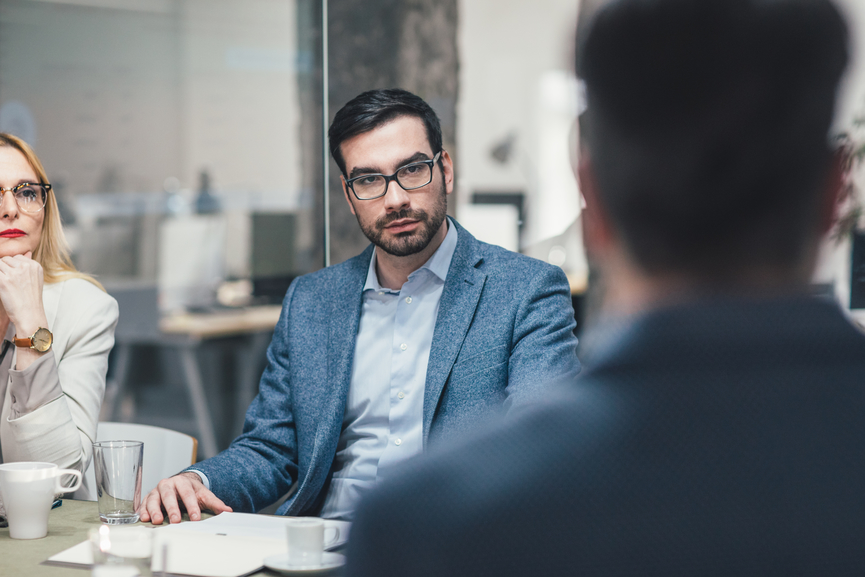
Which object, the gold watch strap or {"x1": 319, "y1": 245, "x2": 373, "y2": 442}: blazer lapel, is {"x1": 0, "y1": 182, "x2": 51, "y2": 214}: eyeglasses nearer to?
the gold watch strap

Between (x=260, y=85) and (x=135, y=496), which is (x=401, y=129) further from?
(x=260, y=85)

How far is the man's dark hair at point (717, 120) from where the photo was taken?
1.60 feet

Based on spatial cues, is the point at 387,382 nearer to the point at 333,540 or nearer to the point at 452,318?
the point at 452,318

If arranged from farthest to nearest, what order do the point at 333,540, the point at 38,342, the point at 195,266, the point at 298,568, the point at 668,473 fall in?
the point at 195,266 < the point at 38,342 < the point at 333,540 < the point at 298,568 < the point at 668,473

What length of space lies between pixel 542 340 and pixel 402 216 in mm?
408

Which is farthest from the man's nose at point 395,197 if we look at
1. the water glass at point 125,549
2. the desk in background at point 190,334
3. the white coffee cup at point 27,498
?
the desk in background at point 190,334

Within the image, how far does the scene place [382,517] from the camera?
48cm

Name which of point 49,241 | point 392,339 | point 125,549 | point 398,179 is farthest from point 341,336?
point 125,549

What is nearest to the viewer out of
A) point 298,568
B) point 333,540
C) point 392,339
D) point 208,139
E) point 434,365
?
point 298,568

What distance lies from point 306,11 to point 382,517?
16.1ft

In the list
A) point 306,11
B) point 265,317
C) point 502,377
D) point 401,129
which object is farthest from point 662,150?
point 306,11

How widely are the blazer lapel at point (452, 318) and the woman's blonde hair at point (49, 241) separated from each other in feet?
2.64

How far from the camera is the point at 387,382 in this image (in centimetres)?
187

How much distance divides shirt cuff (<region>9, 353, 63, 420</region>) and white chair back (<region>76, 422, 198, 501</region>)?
0.89ft
